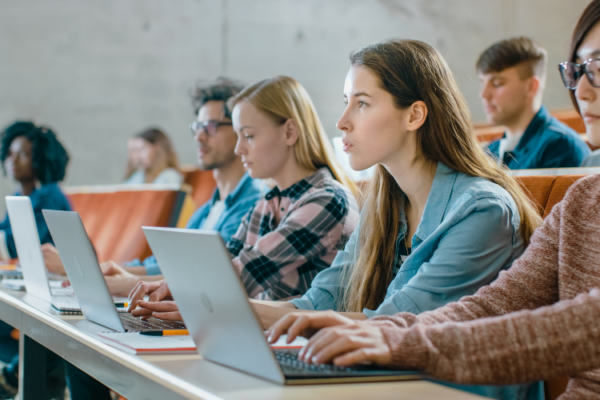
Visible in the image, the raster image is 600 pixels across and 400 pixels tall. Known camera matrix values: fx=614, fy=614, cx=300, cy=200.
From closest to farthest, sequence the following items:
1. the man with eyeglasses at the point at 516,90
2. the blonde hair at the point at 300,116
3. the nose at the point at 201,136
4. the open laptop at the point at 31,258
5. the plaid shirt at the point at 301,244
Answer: the open laptop at the point at 31,258 → the plaid shirt at the point at 301,244 → the blonde hair at the point at 300,116 → the nose at the point at 201,136 → the man with eyeglasses at the point at 516,90

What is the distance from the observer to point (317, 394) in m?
0.60

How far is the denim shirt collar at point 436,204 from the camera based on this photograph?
1.13 m

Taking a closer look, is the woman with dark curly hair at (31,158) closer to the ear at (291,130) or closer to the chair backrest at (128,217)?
the chair backrest at (128,217)

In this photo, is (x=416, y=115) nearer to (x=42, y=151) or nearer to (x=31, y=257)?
(x=31, y=257)

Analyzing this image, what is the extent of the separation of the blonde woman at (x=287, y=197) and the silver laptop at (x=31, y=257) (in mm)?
454

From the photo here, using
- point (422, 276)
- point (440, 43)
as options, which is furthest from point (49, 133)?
point (440, 43)

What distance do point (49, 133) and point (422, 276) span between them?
8.59 feet

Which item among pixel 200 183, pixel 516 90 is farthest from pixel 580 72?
pixel 200 183

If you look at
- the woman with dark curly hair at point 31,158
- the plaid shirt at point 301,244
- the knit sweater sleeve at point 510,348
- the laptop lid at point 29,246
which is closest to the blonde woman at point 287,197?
the plaid shirt at point 301,244

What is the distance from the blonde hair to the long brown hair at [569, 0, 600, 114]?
0.81 metres

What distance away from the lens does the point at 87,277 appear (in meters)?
1.06

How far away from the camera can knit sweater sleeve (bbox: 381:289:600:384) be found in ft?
2.10

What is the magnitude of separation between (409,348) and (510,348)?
4.2 inches

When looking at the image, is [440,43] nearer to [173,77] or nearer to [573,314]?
[173,77]
